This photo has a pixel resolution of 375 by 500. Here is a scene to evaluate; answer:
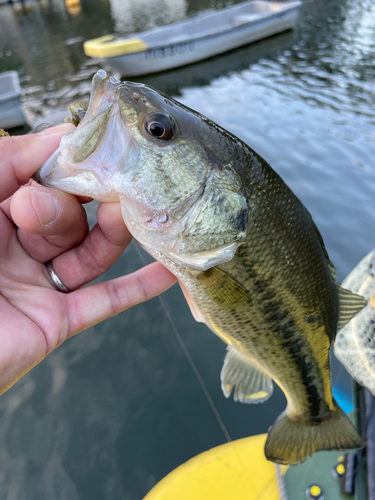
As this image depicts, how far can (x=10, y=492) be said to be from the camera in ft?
9.55

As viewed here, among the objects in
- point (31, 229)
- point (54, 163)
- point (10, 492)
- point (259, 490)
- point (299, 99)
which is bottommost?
point (10, 492)

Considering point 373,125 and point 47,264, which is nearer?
point 47,264

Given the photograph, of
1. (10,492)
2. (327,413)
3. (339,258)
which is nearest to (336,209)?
(339,258)

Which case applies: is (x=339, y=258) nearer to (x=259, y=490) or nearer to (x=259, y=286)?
(x=259, y=490)

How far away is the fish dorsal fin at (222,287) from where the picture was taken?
1632 millimetres

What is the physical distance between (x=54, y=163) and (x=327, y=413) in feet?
7.10

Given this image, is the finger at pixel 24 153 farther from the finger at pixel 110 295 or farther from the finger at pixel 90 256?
the finger at pixel 110 295

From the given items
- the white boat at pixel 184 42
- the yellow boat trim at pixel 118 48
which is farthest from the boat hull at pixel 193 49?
the yellow boat trim at pixel 118 48

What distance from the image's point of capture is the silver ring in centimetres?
187

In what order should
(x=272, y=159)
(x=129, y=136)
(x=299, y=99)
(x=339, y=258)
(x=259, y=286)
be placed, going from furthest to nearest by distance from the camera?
1. (x=299, y=99)
2. (x=272, y=159)
3. (x=339, y=258)
4. (x=259, y=286)
5. (x=129, y=136)

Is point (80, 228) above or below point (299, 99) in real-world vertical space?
above

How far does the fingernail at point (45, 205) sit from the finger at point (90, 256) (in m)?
0.33

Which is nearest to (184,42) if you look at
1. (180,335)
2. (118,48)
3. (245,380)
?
(118,48)

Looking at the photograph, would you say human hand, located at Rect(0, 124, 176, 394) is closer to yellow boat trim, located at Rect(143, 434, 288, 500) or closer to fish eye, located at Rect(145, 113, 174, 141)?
fish eye, located at Rect(145, 113, 174, 141)
